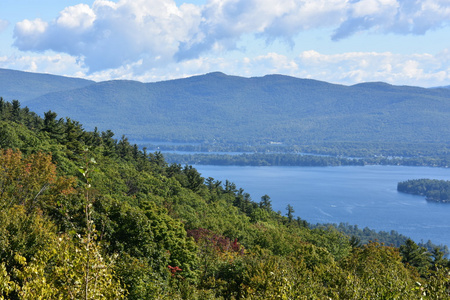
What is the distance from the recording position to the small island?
16500 cm

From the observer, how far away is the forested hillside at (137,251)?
10.3m

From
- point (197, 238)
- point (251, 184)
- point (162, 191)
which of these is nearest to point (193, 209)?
point (162, 191)

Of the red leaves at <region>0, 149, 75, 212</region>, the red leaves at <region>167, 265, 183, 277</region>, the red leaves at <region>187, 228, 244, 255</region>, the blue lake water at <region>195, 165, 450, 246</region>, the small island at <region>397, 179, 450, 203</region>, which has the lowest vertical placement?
the blue lake water at <region>195, 165, 450, 246</region>

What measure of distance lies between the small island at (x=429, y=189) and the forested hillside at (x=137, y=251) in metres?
133

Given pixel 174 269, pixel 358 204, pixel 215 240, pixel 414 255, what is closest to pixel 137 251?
pixel 174 269

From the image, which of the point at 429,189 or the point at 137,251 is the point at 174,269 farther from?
the point at 429,189

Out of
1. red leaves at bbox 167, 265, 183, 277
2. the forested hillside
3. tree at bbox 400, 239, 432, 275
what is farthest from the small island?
red leaves at bbox 167, 265, 183, 277

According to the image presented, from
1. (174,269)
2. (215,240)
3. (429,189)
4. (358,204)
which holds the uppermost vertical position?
(174,269)

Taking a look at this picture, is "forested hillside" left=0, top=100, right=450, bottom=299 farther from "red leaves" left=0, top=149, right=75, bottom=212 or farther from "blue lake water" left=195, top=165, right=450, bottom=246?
"blue lake water" left=195, top=165, right=450, bottom=246

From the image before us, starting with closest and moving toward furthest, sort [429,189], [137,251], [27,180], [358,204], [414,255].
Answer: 1. [137,251]
2. [27,180]
3. [414,255]
4. [358,204]
5. [429,189]

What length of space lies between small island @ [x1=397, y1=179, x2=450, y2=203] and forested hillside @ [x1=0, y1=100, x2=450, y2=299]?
13344 cm

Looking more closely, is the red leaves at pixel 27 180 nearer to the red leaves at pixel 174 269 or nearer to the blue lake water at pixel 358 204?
the red leaves at pixel 174 269

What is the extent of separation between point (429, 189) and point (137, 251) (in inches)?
6981

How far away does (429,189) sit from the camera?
571ft
